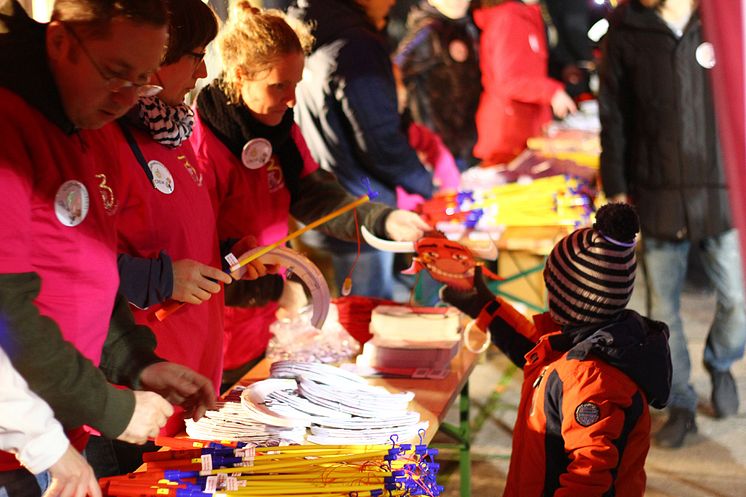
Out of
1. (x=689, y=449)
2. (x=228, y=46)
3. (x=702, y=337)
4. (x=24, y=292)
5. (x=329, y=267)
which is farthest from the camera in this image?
(x=702, y=337)

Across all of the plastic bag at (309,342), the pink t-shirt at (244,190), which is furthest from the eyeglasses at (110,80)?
the plastic bag at (309,342)

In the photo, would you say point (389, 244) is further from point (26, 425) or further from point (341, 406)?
point (26, 425)

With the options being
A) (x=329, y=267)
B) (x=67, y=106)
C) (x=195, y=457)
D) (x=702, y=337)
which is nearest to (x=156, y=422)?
(x=195, y=457)

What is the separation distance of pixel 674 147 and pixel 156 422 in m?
3.34

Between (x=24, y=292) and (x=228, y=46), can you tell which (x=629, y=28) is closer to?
(x=228, y=46)

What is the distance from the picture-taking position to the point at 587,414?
215 centimetres

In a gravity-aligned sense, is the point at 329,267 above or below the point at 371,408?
below

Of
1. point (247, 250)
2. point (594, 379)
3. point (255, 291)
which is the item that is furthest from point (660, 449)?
point (247, 250)

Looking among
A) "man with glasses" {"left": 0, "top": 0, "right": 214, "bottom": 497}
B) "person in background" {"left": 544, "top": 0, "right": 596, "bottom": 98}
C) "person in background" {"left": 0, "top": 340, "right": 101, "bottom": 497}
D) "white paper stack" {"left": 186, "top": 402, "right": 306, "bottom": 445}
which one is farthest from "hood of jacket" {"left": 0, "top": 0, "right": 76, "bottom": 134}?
"person in background" {"left": 544, "top": 0, "right": 596, "bottom": 98}

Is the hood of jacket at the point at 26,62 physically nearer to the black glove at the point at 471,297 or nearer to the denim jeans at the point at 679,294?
the black glove at the point at 471,297

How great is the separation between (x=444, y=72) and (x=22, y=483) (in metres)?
5.64

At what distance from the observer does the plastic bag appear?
10.5 ft

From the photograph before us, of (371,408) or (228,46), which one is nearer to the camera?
(371,408)

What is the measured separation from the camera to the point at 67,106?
5.58 feet
